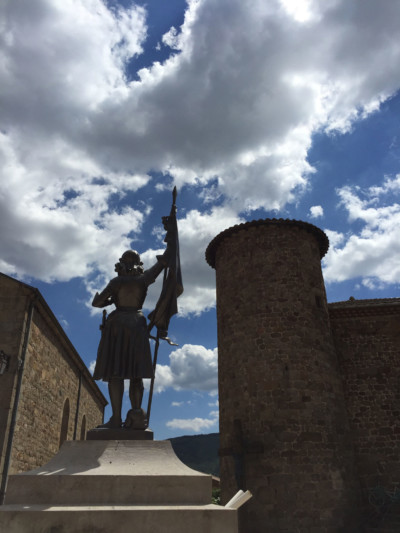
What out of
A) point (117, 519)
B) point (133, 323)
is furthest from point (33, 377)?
point (117, 519)

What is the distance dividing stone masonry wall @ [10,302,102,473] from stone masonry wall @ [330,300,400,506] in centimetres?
960

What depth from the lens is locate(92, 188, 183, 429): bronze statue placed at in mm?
4070

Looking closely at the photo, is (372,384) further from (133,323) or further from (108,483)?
(108,483)

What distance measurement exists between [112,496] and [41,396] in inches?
319

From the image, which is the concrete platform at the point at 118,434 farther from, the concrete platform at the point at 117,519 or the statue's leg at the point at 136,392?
the concrete platform at the point at 117,519

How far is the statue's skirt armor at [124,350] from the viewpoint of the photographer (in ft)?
13.4

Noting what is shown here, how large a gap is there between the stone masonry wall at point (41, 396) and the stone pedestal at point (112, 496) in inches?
243

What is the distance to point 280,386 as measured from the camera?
1292 centimetres

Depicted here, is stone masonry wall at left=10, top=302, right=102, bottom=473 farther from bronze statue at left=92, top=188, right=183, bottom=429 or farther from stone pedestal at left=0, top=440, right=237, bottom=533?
stone pedestal at left=0, top=440, right=237, bottom=533

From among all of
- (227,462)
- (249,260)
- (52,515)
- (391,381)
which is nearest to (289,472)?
(227,462)

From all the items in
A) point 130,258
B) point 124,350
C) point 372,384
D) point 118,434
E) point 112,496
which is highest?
point 372,384

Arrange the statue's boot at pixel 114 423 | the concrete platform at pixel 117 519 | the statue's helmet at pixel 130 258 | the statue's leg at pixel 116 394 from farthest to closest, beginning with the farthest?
the statue's helmet at pixel 130 258 → the statue's leg at pixel 116 394 → the statue's boot at pixel 114 423 → the concrete platform at pixel 117 519

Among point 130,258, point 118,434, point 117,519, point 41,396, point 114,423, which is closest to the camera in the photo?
point 117,519

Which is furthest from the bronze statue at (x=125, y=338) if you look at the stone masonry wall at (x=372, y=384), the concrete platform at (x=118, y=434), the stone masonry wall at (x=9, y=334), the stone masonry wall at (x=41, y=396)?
the stone masonry wall at (x=372, y=384)
